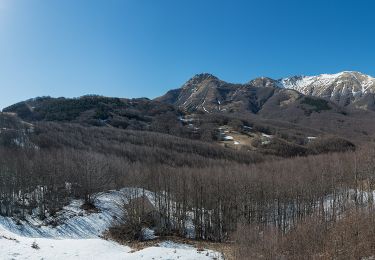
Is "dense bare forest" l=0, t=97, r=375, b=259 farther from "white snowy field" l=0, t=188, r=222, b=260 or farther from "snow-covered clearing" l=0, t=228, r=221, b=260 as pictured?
"snow-covered clearing" l=0, t=228, r=221, b=260

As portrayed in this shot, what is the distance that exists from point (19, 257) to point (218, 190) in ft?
204

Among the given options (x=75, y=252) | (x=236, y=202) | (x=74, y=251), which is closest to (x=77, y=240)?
(x=74, y=251)

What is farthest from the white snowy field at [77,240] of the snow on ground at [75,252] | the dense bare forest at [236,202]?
the dense bare forest at [236,202]

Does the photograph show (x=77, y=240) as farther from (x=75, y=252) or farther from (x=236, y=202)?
(x=236, y=202)

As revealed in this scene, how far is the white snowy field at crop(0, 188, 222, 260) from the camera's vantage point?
A: 118 feet

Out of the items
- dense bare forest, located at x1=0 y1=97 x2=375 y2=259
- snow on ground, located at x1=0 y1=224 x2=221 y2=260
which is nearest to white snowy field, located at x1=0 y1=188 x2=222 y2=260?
snow on ground, located at x1=0 y1=224 x2=221 y2=260

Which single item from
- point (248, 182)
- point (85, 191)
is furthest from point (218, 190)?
point (85, 191)

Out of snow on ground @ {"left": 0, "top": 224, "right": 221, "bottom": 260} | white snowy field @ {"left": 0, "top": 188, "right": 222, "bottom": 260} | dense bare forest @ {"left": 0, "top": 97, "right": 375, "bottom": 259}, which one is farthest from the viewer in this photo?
dense bare forest @ {"left": 0, "top": 97, "right": 375, "bottom": 259}

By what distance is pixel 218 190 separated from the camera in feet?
297

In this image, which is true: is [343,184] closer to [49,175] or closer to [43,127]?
[49,175]

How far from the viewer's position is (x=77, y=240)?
44.6 m

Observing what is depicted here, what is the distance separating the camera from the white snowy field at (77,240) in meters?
36.1

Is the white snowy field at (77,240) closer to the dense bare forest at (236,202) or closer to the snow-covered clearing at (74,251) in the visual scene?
the snow-covered clearing at (74,251)

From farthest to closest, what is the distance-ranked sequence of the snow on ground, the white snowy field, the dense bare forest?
the dense bare forest → the white snowy field → the snow on ground
